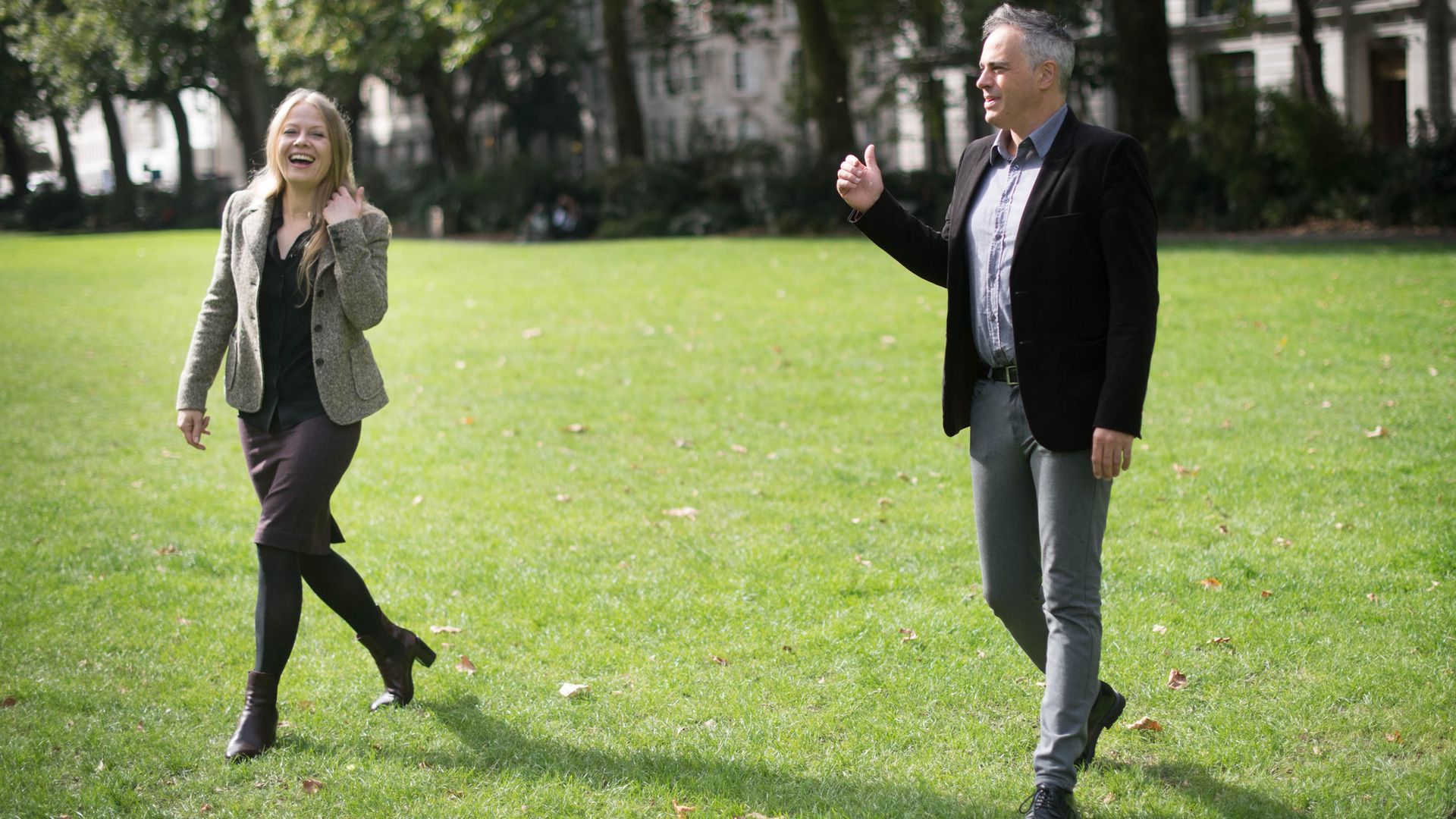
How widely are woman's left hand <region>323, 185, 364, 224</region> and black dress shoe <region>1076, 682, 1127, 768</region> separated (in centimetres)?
283

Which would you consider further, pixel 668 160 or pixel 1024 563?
pixel 668 160

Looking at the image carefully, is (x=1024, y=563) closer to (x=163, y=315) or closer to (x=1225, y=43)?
(x=163, y=315)

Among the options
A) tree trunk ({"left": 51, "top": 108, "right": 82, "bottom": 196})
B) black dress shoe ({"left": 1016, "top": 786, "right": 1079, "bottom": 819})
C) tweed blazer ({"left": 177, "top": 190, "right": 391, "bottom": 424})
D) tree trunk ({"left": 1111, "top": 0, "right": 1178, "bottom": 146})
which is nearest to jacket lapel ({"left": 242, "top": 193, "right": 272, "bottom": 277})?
tweed blazer ({"left": 177, "top": 190, "right": 391, "bottom": 424})

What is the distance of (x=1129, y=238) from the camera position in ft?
11.7

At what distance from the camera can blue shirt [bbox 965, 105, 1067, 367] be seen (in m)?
3.74

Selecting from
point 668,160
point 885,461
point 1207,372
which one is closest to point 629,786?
point 885,461

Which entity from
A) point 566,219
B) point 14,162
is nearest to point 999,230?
point 566,219

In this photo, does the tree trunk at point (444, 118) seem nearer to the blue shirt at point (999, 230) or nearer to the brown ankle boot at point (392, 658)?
the brown ankle boot at point (392, 658)

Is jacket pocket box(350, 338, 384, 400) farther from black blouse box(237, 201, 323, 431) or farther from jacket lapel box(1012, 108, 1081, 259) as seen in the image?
jacket lapel box(1012, 108, 1081, 259)

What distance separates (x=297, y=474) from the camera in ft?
14.5

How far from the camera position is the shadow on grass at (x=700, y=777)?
400 cm

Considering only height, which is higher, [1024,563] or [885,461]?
Answer: [1024,563]

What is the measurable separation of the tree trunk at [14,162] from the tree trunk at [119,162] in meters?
5.33

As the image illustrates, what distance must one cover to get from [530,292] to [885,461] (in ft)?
38.3
